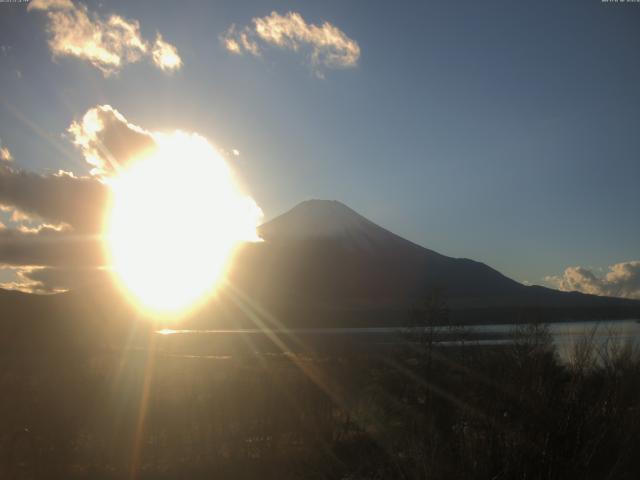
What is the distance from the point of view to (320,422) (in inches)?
427

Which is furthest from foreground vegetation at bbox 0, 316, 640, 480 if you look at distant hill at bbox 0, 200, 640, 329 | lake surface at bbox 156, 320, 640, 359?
distant hill at bbox 0, 200, 640, 329

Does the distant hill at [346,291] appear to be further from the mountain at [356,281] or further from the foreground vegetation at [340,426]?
the foreground vegetation at [340,426]

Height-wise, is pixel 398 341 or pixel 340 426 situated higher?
pixel 340 426

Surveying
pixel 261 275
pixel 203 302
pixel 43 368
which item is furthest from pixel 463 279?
pixel 43 368

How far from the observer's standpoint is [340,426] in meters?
11.4

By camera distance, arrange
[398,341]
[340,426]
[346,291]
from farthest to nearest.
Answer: [346,291]
[398,341]
[340,426]

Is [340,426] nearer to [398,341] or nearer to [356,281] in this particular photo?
[398,341]

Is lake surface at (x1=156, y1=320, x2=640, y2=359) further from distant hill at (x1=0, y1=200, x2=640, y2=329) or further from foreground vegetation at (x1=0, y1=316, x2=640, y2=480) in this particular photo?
distant hill at (x1=0, y1=200, x2=640, y2=329)

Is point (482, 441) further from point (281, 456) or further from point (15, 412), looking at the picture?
point (15, 412)

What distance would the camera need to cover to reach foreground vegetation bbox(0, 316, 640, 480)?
14.3 feet

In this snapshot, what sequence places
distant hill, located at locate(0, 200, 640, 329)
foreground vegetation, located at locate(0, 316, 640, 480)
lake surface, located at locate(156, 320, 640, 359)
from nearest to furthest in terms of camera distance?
foreground vegetation, located at locate(0, 316, 640, 480) → lake surface, located at locate(156, 320, 640, 359) → distant hill, located at locate(0, 200, 640, 329)

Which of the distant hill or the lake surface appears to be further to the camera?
the distant hill

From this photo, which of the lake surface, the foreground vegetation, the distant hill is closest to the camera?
the foreground vegetation

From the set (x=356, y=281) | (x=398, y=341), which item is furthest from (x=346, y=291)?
(x=398, y=341)
